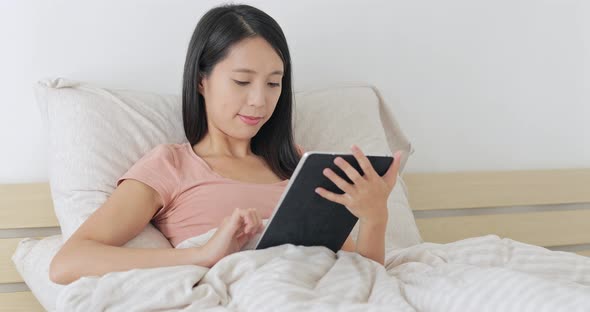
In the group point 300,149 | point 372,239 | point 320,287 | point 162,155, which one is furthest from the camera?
point 300,149

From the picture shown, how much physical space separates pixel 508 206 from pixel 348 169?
3.78 feet

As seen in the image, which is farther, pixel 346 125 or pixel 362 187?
pixel 346 125

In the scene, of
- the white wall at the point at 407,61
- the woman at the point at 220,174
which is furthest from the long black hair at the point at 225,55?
the white wall at the point at 407,61

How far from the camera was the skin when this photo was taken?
1.22m

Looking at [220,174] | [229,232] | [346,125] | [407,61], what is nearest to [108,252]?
[229,232]

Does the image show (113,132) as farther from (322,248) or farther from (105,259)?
(322,248)

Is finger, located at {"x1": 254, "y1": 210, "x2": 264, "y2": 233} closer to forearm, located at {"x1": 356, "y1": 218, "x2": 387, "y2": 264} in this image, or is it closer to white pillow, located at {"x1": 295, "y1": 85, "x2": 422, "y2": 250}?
forearm, located at {"x1": 356, "y1": 218, "x2": 387, "y2": 264}

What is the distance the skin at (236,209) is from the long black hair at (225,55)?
2cm

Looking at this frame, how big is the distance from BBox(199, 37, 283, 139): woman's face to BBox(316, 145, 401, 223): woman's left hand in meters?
0.34

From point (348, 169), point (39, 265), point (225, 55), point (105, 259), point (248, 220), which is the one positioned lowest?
point (39, 265)

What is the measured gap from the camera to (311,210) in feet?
3.98

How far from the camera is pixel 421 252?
1354mm

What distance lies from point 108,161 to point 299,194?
532 mm

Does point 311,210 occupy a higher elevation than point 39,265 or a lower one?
higher
